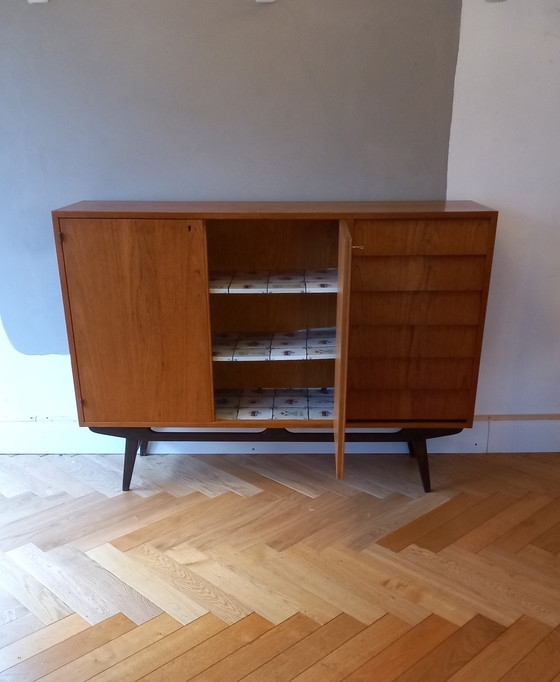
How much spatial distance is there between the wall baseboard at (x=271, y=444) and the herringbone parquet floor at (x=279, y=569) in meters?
0.05

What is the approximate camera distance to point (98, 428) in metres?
2.28

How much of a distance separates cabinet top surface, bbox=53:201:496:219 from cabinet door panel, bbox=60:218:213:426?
32 millimetres

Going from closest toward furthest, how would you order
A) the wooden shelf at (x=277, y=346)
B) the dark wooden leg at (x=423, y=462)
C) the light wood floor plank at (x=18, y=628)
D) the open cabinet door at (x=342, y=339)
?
the light wood floor plank at (x=18, y=628)
the open cabinet door at (x=342, y=339)
the wooden shelf at (x=277, y=346)
the dark wooden leg at (x=423, y=462)

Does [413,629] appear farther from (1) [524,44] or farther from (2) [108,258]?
(1) [524,44]

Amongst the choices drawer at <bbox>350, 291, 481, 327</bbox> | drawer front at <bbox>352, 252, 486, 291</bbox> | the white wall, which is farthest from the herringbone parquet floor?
drawer front at <bbox>352, 252, 486, 291</bbox>

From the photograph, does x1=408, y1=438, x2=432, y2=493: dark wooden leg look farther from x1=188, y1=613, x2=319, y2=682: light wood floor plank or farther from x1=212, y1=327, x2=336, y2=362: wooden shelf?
x1=188, y1=613, x2=319, y2=682: light wood floor plank

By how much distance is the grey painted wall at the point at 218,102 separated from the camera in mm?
2143

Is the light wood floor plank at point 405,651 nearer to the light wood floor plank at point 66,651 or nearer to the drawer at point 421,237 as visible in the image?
the light wood floor plank at point 66,651

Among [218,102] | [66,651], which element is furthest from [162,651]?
[218,102]

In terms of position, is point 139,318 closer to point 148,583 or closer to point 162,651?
point 148,583

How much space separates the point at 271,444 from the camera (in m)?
2.64

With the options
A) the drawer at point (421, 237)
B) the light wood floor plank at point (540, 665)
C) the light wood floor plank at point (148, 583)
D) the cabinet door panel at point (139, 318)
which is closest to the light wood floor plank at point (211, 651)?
the light wood floor plank at point (148, 583)

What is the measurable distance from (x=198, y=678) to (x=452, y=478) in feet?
4.23

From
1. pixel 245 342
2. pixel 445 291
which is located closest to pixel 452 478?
pixel 445 291
